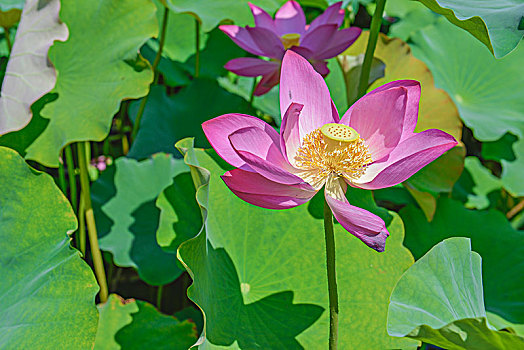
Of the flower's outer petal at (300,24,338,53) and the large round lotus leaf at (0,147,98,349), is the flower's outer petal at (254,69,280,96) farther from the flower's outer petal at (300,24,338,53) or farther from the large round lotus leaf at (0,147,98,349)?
the large round lotus leaf at (0,147,98,349)

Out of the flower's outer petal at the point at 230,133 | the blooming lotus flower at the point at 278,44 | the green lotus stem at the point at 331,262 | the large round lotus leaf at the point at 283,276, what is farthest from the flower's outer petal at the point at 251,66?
the green lotus stem at the point at 331,262

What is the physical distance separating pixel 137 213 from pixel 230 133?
72 centimetres

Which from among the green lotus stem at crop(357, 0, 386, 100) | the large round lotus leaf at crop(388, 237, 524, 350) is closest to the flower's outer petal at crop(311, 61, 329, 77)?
the green lotus stem at crop(357, 0, 386, 100)

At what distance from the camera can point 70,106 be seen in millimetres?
1076

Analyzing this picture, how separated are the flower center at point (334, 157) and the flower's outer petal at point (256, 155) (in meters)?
0.07

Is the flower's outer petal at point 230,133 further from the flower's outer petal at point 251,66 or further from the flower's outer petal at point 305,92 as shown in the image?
the flower's outer petal at point 251,66

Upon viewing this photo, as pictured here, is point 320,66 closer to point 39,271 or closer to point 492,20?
point 492,20

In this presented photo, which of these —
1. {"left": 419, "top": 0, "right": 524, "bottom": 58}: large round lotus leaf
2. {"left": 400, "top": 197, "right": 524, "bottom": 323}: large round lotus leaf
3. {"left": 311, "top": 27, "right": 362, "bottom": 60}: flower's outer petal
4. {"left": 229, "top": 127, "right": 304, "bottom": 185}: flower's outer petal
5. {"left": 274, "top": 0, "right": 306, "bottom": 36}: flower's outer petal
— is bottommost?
{"left": 400, "top": 197, "right": 524, "bottom": 323}: large round lotus leaf

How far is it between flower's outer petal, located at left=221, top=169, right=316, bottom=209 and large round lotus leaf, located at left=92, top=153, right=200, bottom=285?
0.62 metres

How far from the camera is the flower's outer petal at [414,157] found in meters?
0.60

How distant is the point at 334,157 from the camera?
67cm

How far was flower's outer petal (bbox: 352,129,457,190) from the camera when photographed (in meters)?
0.60

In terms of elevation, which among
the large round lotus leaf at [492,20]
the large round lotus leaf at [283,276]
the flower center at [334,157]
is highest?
the large round lotus leaf at [492,20]

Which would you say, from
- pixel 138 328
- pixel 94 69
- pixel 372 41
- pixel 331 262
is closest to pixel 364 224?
pixel 331 262
